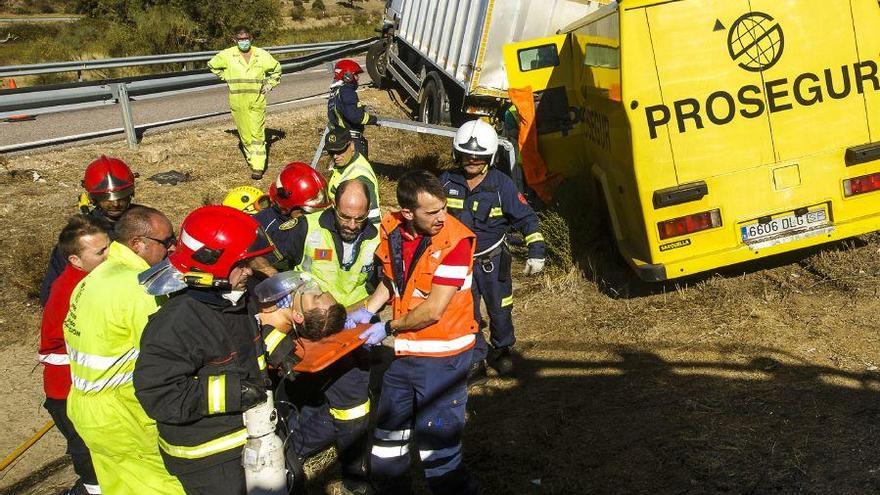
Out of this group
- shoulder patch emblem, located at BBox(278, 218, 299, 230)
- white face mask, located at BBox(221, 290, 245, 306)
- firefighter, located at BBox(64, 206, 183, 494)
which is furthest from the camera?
shoulder patch emblem, located at BBox(278, 218, 299, 230)

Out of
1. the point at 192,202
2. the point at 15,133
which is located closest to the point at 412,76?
the point at 192,202

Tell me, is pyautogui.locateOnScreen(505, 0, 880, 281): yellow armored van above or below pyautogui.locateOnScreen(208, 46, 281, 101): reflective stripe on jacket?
below

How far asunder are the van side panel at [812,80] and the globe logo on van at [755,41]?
10mm

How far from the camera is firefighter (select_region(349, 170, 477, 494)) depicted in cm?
380

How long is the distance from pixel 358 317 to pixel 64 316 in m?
1.46

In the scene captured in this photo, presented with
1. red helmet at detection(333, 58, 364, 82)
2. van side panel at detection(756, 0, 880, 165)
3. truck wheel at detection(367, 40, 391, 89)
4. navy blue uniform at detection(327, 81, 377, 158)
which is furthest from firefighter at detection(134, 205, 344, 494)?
truck wheel at detection(367, 40, 391, 89)

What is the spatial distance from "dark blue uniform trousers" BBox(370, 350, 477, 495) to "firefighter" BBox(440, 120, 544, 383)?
1.58m

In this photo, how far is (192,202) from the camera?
35.3 feet

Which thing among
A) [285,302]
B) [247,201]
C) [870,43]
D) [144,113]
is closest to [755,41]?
[870,43]

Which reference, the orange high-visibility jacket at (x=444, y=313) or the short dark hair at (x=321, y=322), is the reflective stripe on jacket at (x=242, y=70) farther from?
the short dark hair at (x=321, y=322)

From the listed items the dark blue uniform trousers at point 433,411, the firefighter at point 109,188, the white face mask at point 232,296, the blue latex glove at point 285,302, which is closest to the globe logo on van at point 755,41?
the dark blue uniform trousers at point 433,411

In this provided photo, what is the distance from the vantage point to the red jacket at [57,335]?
13.4 ft

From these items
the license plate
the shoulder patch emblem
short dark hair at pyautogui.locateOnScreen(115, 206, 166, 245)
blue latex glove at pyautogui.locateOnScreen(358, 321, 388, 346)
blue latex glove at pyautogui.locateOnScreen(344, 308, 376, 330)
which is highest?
short dark hair at pyautogui.locateOnScreen(115, 206, 166, 245)

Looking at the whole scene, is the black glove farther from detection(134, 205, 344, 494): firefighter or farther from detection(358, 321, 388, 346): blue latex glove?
detection(358, 321, 388, 346): blue latex glove
